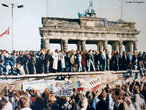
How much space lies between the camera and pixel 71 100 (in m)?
11.8

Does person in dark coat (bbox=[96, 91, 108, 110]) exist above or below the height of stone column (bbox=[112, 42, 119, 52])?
below

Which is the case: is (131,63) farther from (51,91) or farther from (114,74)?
(51,91)

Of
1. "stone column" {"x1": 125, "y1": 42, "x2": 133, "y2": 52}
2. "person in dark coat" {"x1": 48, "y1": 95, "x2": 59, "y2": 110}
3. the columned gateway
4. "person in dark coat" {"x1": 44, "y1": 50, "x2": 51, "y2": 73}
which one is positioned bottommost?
"person in dark coat" {"x1": 48, "y1": 95, "x2": 59, "y2": 110}

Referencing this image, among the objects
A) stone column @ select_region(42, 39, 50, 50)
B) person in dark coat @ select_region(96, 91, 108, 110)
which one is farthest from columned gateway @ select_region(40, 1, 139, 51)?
person in dark coat @ select_region(96, 91, 108, 110)

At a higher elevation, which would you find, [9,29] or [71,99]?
[9,29]

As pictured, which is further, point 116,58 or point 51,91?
point 116,58

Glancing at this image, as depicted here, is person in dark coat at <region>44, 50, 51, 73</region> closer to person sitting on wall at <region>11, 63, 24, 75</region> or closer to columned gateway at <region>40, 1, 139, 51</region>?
person sitting on wall at <region>11, 63, 24, 75</region>

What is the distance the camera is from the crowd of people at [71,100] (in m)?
11.0

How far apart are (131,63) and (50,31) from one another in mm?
8079

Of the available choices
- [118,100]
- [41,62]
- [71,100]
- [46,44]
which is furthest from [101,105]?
[46,44]

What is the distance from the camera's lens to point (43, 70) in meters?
12.5

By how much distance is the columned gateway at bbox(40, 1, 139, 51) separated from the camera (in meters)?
19.2

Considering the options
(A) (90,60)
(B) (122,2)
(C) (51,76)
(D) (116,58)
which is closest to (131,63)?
(D) (116,58)

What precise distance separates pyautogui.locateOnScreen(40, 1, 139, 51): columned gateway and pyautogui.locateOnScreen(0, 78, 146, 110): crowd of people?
7.30 m
